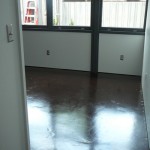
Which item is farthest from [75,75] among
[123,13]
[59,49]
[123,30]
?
[123,13]

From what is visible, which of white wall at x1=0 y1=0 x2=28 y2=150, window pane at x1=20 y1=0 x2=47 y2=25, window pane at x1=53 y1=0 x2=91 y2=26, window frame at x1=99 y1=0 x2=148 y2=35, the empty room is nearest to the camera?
white wall at x1=0 y1=0 x2=28 y2=150

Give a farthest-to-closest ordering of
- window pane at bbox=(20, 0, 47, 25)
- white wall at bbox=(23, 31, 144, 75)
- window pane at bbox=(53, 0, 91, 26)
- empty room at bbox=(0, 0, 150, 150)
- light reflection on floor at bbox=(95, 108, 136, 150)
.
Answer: window pane at bbox=(20, 0, 47, 25) → window pane at bbox=(53, 0, 91, 26) → white wall at bbox=(23, 31, 144, 75) → light reflection on floor at bbox=(95, 108, 136, 150) → empty room at bbox=(0, 0, 150, 150)

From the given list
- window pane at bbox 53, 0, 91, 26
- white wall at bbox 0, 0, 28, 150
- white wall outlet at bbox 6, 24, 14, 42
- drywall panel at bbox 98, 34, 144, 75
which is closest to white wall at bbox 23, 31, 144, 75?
drywall panel at bbox 98, 34, 144, 75

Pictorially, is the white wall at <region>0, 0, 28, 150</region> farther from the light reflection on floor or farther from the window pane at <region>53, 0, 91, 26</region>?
the window pane at <region>53, 0, 91, 26</region>

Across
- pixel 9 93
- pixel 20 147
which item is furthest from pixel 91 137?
pixel 9 93

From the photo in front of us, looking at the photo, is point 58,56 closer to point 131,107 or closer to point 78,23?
point 78,23

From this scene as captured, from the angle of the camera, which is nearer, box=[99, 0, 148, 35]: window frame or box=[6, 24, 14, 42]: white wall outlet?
box=[6, 24, 14, 42]: white wall outlet

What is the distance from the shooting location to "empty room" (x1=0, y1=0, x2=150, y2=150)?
158cm

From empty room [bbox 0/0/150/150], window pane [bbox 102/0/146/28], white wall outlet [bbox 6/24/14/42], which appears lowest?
empty room [bbox 0/0/150/150]

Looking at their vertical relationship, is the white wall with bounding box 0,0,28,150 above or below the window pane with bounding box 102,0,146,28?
below

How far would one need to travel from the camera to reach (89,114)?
294cm

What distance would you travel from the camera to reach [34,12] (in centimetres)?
486

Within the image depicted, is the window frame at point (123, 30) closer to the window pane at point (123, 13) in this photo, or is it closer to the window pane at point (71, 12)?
the window pane at point (123, 13)

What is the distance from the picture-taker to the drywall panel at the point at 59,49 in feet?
15.1
